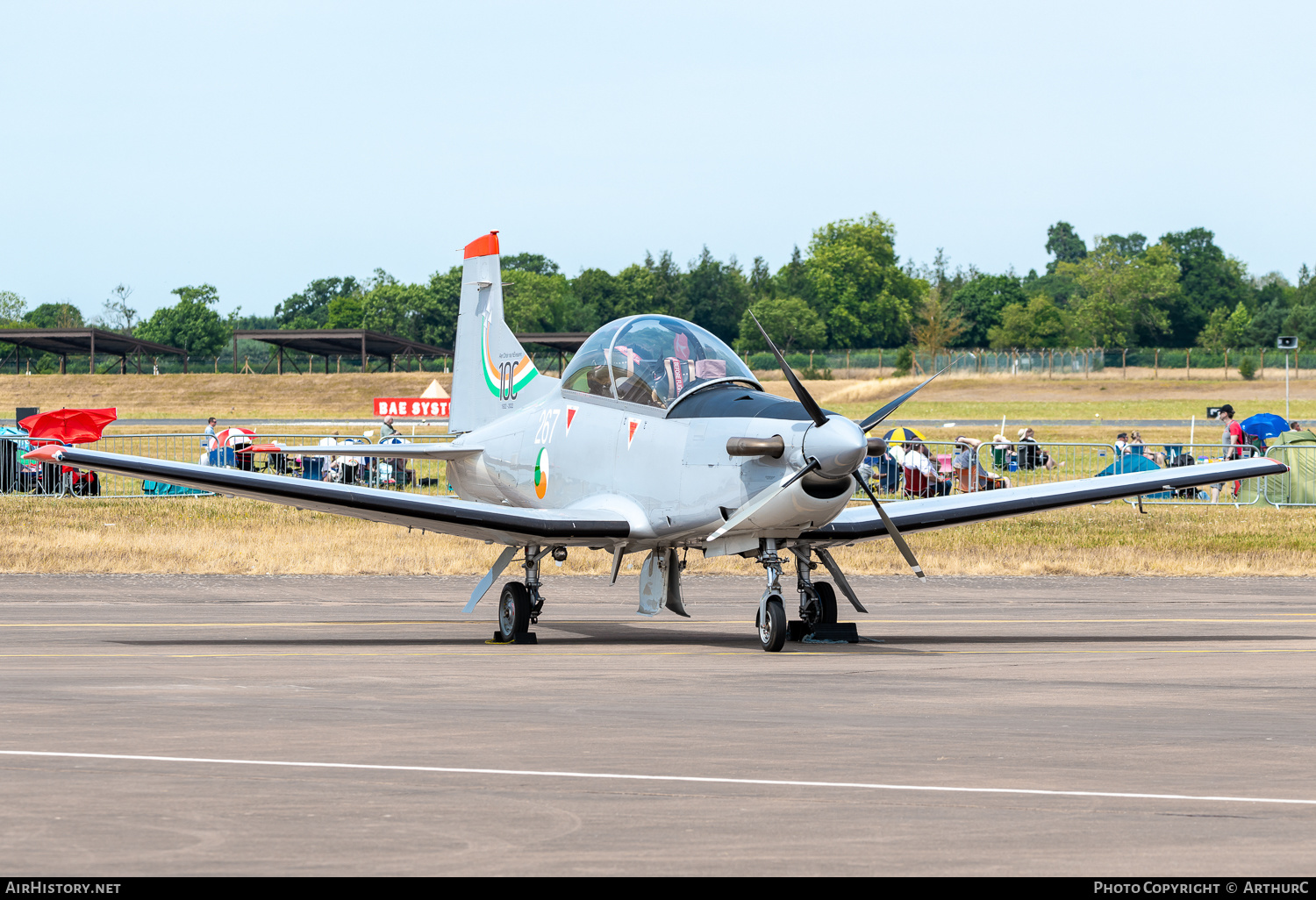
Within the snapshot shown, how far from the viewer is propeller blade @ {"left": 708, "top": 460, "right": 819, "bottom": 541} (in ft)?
43.2

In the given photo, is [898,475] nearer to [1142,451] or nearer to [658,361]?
[1142,451]

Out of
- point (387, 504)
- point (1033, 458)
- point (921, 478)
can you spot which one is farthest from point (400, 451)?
point (1033, 458)

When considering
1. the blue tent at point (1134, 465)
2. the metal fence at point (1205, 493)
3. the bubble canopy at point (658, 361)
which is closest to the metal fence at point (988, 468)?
the blue tent at point (1134, 465)

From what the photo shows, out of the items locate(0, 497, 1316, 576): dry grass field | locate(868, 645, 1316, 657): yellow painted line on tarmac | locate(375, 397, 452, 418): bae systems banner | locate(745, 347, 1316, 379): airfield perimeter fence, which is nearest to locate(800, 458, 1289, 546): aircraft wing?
locate(868, 645, 1316, 657): yellow painted line on tarmac

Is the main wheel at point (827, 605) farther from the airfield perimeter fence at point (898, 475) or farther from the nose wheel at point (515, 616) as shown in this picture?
the airfield perimeter fence at point (898, 475)

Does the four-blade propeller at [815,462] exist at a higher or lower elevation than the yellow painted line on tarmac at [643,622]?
higher

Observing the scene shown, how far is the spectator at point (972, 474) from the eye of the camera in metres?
31.2

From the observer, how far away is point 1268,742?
8633 millimetres

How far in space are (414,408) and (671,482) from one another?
41702 millimetres

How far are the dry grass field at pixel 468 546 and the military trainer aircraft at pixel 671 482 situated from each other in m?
7.58

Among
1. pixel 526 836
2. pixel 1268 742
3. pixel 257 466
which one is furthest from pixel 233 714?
pixel 257 466

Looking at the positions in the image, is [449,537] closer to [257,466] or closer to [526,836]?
[257,466]

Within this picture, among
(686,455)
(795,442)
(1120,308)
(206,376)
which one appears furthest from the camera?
(1120,308)
